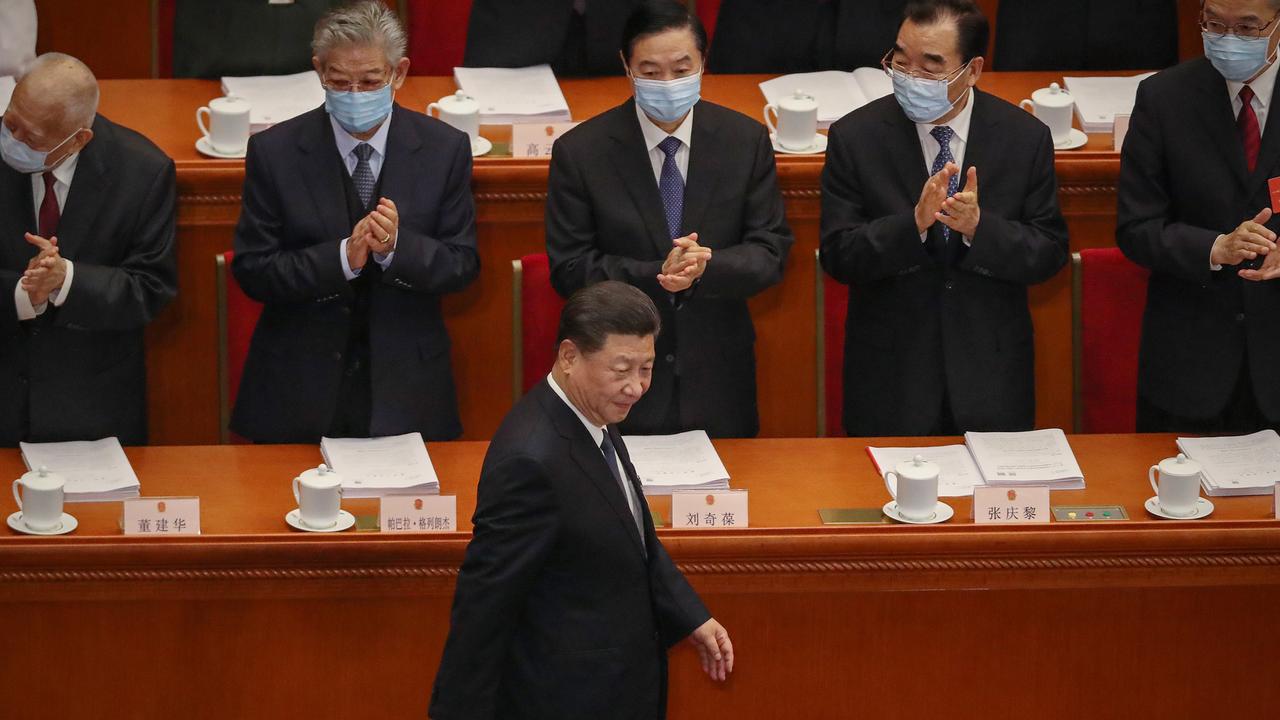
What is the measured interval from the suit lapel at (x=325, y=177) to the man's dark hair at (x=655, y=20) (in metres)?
0.59

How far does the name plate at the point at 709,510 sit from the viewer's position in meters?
3.24

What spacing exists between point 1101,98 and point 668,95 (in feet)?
4.22

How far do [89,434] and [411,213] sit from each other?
753mm

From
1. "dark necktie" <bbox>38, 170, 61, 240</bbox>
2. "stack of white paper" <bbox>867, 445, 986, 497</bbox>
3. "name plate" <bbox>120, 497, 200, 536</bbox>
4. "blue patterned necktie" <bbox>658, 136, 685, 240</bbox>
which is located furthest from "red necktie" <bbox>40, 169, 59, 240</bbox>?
"stack of white paper" <bbox>867, 445, 986, 497</bbox>

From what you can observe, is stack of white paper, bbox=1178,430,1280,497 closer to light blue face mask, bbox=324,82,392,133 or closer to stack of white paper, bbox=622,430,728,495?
stack of white paper, bbox=622,430,728,495

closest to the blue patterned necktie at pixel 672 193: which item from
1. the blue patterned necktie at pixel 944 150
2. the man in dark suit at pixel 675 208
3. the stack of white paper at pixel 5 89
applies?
the man in dark suit at pixel 675 208

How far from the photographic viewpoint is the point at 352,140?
3688 mm

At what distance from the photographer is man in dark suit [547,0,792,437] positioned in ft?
11.7

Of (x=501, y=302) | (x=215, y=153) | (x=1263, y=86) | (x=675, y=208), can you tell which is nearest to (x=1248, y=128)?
(x=1263, y=86)

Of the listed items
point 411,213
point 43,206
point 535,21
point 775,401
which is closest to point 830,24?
point 535,21

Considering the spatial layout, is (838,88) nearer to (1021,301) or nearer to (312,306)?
(1021,301)

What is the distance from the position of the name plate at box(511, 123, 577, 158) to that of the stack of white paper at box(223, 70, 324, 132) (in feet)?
1.57

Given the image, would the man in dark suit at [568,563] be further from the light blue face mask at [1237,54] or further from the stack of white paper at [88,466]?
the light blue face mask at [1237,54]

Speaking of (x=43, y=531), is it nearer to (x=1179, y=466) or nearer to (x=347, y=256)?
(x=347, y=256)
